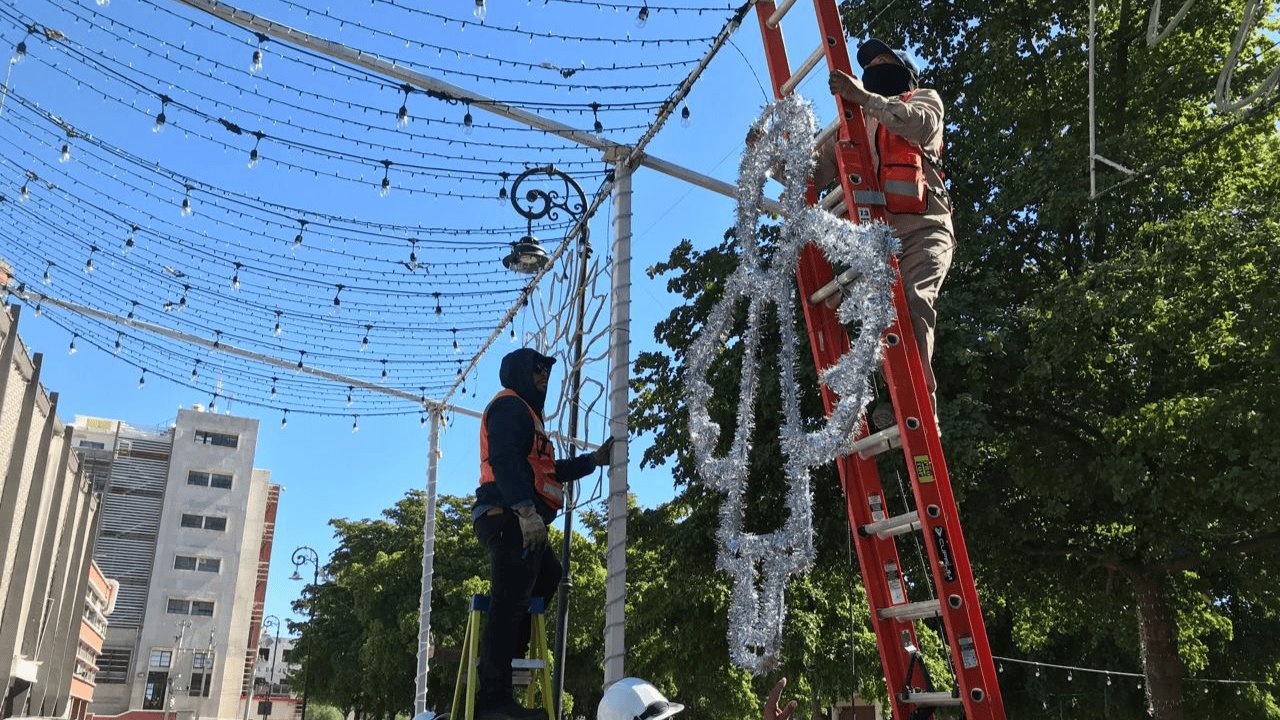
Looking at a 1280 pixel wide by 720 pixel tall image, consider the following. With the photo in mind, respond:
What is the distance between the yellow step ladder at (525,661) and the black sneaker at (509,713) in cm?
6

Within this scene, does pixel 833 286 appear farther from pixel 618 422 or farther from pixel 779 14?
pixel 618 422

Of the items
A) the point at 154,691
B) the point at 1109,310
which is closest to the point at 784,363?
the point at 1109,310

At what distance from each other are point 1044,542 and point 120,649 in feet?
188

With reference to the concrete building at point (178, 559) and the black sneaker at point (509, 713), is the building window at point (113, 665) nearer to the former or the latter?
the concrete building at point (178, 559)

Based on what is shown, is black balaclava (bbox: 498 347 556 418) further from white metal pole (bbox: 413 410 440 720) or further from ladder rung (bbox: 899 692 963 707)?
white metal pole (bbox: 413 410 440 720)

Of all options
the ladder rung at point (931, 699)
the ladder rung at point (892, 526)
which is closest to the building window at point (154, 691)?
the ladder rung at point (892, 526)

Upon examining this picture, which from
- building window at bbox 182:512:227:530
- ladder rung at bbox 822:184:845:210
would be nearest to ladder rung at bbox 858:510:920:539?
ladder rung at bbox 822:184:845:210

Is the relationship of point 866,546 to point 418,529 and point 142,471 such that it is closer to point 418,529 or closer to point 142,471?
point 418,529

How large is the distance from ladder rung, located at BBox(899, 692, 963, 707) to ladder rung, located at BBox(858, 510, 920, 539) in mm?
676

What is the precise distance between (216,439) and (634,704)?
6419 cm

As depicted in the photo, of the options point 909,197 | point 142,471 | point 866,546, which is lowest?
point 866,546

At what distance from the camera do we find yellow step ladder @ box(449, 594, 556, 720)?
5.36 meters

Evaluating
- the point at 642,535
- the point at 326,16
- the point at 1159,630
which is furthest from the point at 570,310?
the point at 1159,630

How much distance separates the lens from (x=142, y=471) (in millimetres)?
60250
